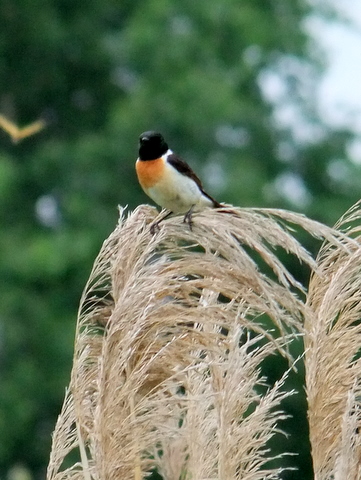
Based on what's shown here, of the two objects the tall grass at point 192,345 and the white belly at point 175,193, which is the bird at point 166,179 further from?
Result: the tall grass at point 192,345

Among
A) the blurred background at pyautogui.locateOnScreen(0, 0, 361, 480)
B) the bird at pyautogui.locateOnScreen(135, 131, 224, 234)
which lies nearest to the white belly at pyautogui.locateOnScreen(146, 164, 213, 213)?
the bird at pyautogui.locateOnScreen(135, 131, 224, 234)

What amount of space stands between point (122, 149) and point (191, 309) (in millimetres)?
12580

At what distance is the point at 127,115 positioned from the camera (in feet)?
51.1

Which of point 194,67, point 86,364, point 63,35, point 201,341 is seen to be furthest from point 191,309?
point 63,35

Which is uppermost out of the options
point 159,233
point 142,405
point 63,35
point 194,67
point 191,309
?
point 63,35

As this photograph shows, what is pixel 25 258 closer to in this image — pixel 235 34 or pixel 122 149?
pixel 122 149

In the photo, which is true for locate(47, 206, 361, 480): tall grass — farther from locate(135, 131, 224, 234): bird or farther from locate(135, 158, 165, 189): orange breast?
locate(135, 158, 165, 189): orange breast

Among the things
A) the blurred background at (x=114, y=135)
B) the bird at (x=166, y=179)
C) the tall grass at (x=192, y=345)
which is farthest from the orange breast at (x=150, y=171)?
the blurred background at (x=114, y=135)

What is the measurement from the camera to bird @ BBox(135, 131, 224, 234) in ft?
17.2

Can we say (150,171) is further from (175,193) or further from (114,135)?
(114,135)

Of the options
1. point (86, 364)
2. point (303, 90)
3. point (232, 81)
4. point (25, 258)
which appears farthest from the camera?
point (303, 90)

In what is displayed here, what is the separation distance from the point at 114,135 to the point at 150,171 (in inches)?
420

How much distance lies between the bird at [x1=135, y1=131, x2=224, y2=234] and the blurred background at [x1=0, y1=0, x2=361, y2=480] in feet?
27.1

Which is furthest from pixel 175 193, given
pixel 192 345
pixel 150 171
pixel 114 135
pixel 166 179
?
pixel 114 135
